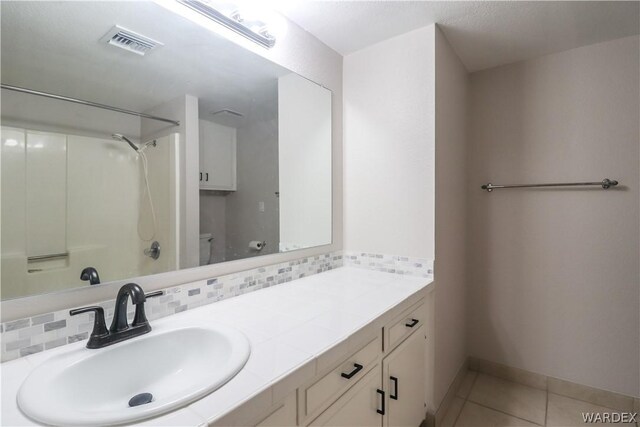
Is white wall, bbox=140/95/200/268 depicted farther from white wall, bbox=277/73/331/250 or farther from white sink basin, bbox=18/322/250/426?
white wall, bbox=277/73/331/250

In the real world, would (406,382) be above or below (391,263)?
below

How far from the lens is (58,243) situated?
844 millimetres

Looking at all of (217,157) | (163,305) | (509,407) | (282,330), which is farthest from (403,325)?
(509,407)

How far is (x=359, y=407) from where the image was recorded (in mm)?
986

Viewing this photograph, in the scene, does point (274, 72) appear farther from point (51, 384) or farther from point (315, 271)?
point (51, 384)

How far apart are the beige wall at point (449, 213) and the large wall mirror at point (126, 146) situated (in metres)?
0.88

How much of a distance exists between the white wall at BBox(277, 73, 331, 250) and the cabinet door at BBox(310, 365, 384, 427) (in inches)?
29.7

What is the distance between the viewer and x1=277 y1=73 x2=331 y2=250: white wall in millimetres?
1579

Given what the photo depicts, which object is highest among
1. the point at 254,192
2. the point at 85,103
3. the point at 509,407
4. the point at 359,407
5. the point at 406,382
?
the point at 85,103

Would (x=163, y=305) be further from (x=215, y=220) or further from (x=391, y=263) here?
(x=391, y=263)

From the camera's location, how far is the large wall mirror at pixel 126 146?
0.79 m

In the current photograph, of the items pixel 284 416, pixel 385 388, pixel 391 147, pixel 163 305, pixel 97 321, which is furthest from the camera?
pixel 391 147

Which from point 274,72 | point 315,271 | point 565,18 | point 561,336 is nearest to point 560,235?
point 561,336

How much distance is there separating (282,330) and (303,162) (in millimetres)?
1020
